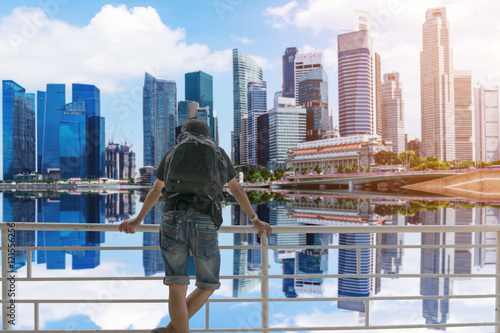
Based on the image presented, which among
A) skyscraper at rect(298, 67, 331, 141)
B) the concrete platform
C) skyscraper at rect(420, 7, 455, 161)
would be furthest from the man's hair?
skyscraper at rect(298, 67, 331, 141)

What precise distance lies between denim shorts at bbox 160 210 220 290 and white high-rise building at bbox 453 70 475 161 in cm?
5592

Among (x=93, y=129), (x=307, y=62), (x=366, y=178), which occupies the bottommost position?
(x=366, y=178)

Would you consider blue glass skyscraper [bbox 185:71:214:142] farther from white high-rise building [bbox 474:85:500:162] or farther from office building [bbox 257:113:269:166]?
white high-rise building [bbox 474:85:500:162]

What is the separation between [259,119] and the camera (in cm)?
4759

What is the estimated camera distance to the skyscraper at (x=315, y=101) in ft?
190

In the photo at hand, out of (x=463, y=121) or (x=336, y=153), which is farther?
(x=463, y=121)

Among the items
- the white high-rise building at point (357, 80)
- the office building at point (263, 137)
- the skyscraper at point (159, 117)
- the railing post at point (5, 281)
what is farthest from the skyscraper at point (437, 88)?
the railing post at point (5, 281)

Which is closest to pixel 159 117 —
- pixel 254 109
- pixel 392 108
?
pixel 254 109

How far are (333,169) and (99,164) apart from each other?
33128 mm

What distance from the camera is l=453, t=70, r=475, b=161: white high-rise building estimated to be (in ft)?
160

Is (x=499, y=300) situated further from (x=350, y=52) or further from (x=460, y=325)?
(x=350, y=52)

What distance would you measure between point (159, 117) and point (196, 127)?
44294 millimetres

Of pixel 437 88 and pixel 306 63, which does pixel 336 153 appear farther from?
pixel 306 63

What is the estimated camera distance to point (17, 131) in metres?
47.0
